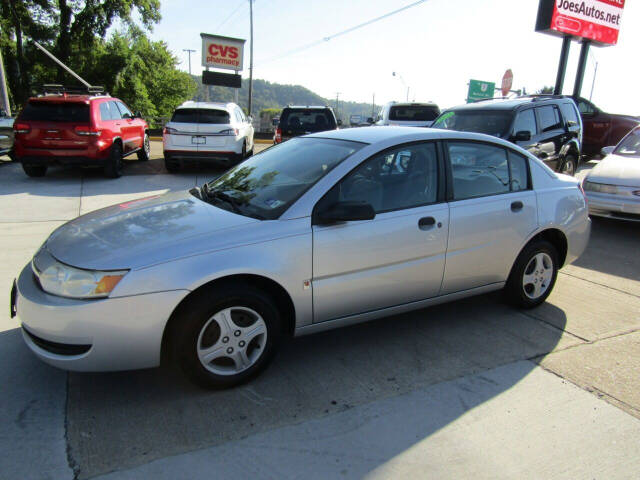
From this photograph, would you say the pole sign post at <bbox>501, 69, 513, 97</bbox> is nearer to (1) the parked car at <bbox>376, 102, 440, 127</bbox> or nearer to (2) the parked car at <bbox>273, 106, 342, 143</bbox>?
(1) the parked car at <bbox>376, 102, 440, 127</bbox>

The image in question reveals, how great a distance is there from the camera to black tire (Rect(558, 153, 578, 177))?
29.9 feet

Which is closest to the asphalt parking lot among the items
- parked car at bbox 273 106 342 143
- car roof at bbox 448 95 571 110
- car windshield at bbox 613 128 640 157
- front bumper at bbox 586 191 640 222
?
front bumper at bbox 586 191 640 222

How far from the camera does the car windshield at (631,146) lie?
781 centimetres

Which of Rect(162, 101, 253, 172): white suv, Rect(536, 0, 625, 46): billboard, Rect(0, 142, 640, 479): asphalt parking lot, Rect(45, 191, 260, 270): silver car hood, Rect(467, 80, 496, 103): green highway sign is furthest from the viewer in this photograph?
Rect(467, 80, 496, 103): green highway sign

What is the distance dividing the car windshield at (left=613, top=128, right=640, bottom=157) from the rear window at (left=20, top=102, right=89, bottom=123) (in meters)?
9.73

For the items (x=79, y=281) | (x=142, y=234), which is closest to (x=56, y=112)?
(x=142, y=234)

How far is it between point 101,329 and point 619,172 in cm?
742

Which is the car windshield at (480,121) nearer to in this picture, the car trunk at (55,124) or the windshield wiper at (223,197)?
the windshield wiper at (223,197)

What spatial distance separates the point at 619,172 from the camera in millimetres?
7090

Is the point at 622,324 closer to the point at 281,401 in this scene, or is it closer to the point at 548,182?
the point at 548,182

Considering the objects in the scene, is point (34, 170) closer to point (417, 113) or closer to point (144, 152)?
point (144, 152)

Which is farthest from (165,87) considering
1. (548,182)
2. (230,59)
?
(548,182)

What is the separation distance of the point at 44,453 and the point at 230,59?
25942 millimetres

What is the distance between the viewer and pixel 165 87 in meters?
64.3
